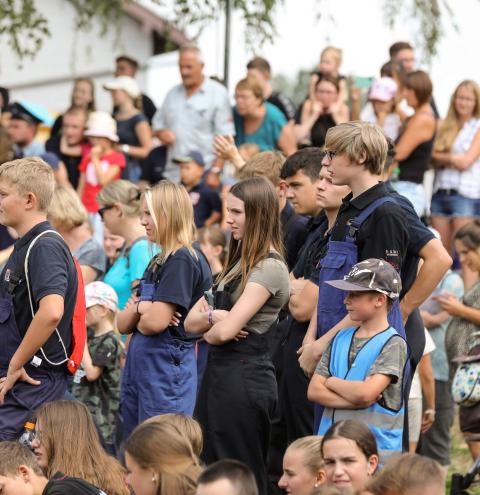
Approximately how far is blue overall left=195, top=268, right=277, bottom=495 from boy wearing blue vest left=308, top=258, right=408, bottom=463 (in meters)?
0.71

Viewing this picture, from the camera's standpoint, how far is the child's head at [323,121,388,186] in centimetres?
541

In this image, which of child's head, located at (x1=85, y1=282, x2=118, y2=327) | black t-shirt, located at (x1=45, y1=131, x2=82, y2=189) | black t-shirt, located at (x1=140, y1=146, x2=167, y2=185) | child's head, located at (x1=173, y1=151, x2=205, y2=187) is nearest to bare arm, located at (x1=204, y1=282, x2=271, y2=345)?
child's head, located at (x1=85, y1=282, x2=118, y2=327)

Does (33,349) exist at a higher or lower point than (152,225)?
lower

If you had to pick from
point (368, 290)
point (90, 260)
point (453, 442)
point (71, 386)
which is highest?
point (368, 290)

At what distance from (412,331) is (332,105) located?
17.6 ft

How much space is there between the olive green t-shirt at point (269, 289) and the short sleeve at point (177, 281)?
32 centimetres

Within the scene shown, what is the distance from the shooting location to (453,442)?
31.6ft

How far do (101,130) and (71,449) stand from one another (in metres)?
6.07

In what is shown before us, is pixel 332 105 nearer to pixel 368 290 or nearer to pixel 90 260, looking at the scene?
pixel 90 260

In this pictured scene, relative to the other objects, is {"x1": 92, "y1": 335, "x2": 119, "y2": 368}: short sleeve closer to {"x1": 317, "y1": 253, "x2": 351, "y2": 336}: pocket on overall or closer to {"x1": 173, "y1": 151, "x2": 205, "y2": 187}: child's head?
{"x1": 317, "y1": 253, "x2": 351, "y2": 336}: pocket on overall

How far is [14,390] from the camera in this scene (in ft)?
19.0

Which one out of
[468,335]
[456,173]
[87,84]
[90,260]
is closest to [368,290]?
[468,335]

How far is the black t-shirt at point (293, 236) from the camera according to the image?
6898 mm

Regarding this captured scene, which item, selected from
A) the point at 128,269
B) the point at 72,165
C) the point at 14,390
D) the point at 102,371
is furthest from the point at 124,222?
the point at 72,165
